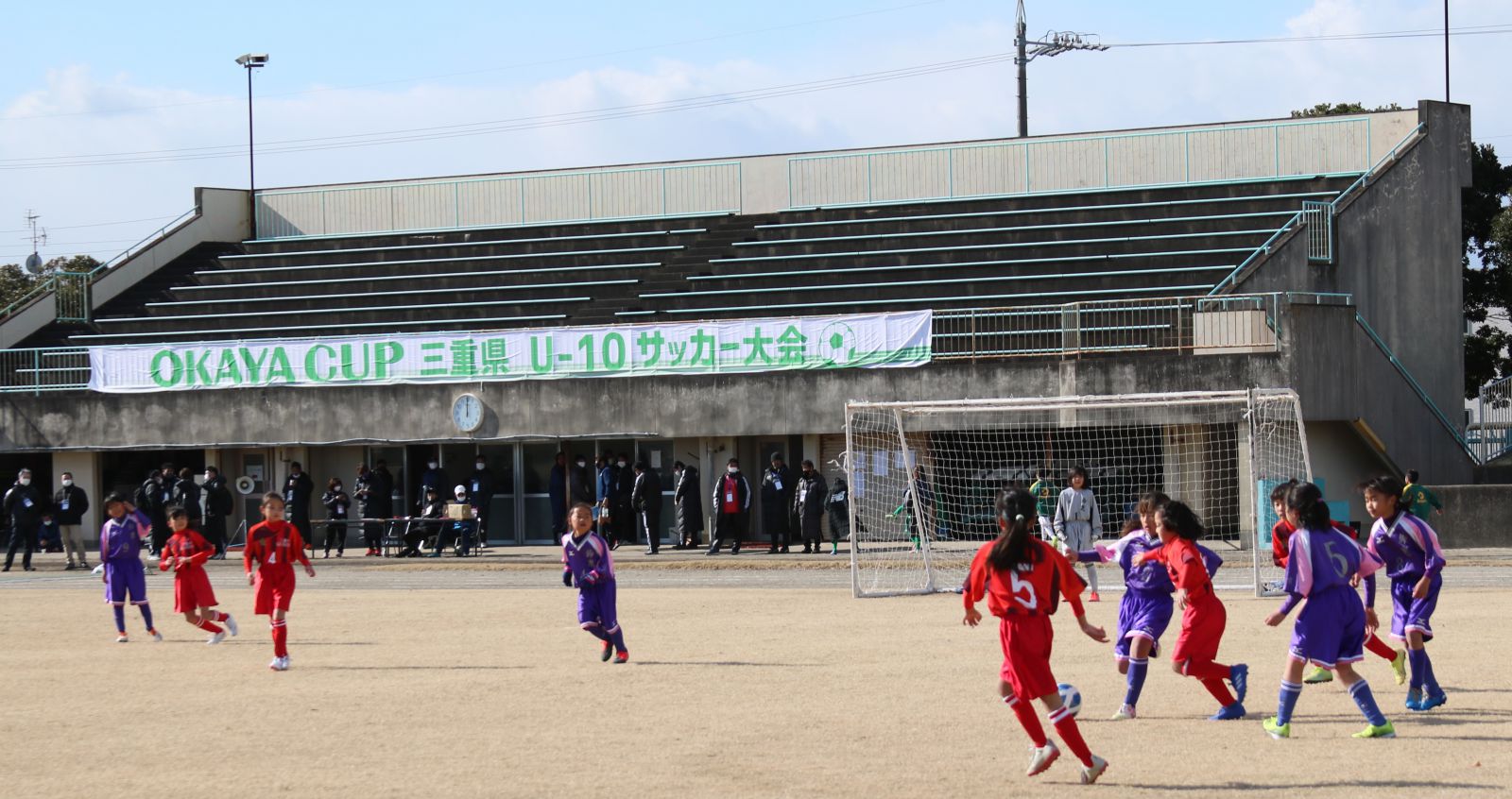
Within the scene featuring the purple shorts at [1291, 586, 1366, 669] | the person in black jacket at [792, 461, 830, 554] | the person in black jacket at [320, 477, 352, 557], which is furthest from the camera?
the person in black jacket at [320, 477, 352, 557]

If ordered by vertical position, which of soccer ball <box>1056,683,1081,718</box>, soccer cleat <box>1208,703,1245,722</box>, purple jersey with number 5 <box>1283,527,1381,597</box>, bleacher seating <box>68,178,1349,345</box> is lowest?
soccer cleat <box>1208,703,1245,722</box>

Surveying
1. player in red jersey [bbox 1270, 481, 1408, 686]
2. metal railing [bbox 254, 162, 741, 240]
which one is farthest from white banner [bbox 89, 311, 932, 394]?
player in red jersey [bbox 1270, 481, 1408, 686]

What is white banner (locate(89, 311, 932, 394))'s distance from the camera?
99.3 feet

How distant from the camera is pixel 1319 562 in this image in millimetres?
9664

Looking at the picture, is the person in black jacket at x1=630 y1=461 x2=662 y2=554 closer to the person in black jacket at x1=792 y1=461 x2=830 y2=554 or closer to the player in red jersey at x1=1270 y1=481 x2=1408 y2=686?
the person in black jacket at x1=792 y1=461 x2=830 y2=554

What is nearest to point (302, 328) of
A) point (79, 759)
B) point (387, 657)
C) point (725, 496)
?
point (725, 496)

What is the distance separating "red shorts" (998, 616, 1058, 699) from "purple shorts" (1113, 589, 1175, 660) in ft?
7.07

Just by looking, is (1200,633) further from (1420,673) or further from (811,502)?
(811,502)

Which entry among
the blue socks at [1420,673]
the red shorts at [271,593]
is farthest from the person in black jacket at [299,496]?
the blue socks at [1420,673]

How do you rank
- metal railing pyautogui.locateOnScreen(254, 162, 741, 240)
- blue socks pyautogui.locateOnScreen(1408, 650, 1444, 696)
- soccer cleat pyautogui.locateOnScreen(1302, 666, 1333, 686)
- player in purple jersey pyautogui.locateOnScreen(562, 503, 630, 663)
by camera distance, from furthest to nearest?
metal railing pyautogui.locateOnScreen(254, 162, 741, 240) → player in purple jersey pyautogui.locateOnScreen(562, 503, 630, 663) → soccer cleat pyautogui.locateOnScreen(1302, 666, 1333, 686) → blue socks pyautogui.locateOnScreen(1408, 650, 1444, 696)

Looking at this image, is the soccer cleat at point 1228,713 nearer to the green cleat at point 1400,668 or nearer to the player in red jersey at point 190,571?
the green cleat at point 1400,668

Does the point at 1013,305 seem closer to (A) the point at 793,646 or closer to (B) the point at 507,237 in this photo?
(B) the point at 507,237

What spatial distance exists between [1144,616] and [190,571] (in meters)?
9.54

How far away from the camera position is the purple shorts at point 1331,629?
9.63 meters
